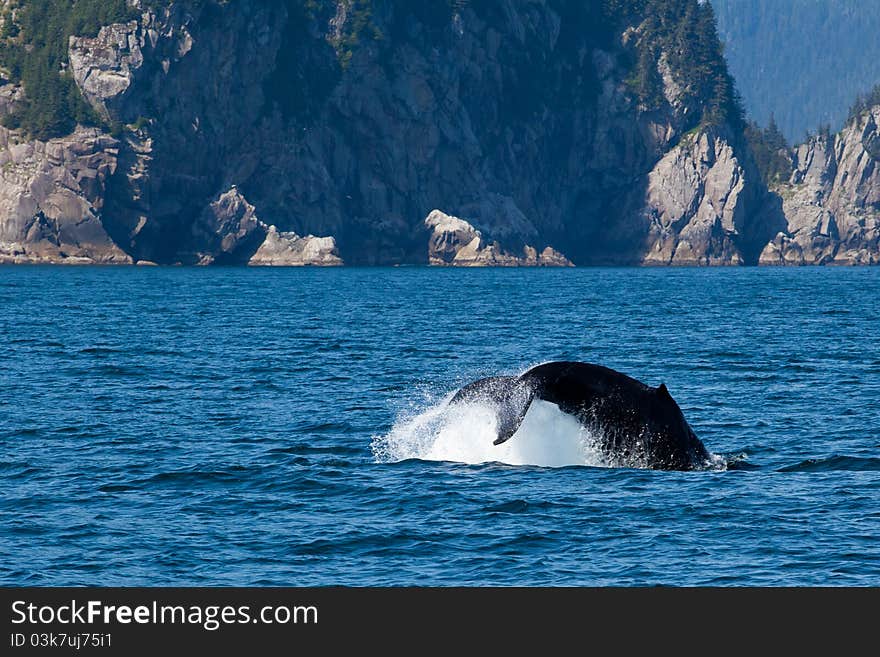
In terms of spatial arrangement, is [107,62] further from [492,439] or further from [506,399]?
[506,399]

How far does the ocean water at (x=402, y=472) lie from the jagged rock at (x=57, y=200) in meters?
122

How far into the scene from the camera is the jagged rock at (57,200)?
176m

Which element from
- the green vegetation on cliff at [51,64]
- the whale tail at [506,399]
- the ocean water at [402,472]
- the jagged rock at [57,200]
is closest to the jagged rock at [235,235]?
the jagged rock at [57,200]

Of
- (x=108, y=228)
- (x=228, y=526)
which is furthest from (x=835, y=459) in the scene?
(x=108, y=228)

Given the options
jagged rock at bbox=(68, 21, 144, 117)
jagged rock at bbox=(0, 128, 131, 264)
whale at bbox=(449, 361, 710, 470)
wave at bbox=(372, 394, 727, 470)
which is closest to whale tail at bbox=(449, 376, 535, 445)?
whale at bbox=(449, 361, 710, 470)

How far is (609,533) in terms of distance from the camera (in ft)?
67.7

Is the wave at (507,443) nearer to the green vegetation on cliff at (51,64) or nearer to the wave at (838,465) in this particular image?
the wave at (838,465)

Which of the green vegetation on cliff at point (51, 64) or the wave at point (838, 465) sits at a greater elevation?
the green vegetation on cliff at point (51, 64)

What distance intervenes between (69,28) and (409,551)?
186631 mm

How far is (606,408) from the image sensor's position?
22.9 metres

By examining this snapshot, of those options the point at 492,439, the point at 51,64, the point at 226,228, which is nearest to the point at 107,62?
the point at 51,64

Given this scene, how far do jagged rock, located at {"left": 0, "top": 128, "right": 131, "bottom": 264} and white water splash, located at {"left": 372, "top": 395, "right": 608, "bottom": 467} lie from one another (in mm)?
156608

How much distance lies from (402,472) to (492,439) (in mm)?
1914
